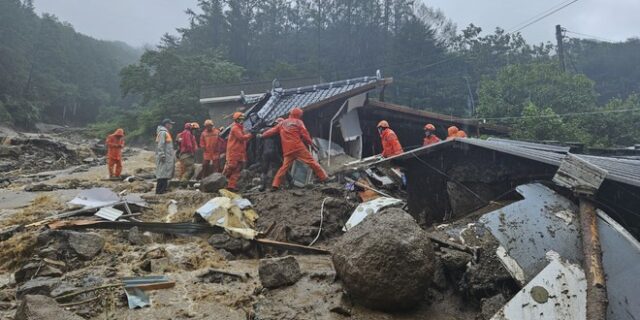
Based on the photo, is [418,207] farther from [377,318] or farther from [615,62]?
[615,62]

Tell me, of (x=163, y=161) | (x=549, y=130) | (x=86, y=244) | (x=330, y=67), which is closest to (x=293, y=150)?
(x=163, y=161)

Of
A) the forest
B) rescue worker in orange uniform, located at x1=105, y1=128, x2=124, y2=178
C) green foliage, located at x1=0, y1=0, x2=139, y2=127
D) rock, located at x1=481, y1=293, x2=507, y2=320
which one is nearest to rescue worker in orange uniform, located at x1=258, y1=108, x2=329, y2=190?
rock, located at x1=481, y1=293, x2=507, y2=320

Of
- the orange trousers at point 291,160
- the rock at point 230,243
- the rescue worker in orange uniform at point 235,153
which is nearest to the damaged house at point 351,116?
the rescue worker in orange uniform at point 235,153

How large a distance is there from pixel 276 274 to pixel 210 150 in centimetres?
670

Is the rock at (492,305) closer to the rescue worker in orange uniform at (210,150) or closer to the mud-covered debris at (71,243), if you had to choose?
the mud-covered debris at (71,243)

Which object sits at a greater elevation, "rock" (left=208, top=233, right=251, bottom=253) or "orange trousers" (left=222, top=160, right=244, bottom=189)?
"orange trousers" (left=222, top=160, right=244, bottom=189)

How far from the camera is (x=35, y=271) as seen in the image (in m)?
3.79

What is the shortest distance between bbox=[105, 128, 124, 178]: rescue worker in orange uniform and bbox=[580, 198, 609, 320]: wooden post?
34.0ft

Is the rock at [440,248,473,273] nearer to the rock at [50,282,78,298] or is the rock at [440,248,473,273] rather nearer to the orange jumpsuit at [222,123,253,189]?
the rock at [50,282,78,298]

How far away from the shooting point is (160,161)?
813 centimetres

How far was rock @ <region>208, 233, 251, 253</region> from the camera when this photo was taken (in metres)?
4.95

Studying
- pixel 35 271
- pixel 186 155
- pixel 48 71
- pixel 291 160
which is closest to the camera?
pixel 35 271

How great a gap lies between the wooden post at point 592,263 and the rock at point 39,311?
3426mm

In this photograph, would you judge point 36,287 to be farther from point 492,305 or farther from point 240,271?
point 492,305
